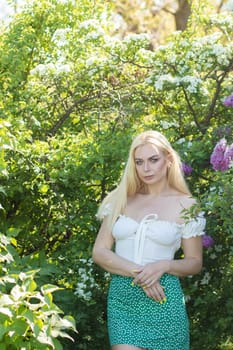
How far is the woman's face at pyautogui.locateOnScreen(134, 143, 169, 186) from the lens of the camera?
13.4ft

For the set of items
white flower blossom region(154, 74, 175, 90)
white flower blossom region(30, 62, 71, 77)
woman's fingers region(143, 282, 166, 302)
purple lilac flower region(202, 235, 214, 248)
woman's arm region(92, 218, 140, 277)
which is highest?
white flower blossom region(30, 62, 71, 77)

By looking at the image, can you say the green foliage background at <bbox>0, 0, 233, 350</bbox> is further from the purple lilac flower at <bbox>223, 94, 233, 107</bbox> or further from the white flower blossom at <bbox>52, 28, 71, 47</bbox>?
the purple lilac flower at <bbox>223, 94, 233, 107</bbox>

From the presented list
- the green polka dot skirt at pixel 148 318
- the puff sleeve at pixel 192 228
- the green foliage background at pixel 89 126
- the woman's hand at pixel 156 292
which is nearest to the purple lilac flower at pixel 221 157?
the green foliage background at pixel 89 126

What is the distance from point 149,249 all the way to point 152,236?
0.07 metres

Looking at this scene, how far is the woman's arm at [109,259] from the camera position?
3.94 meters

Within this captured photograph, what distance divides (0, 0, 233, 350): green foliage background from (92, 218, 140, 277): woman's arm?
0.38m

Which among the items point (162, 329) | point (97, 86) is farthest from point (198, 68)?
point (162, 329)

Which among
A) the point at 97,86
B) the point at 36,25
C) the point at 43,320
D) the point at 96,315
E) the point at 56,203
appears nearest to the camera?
the point at 43,320

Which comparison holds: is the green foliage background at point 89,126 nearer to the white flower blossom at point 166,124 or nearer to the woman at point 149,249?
the white flower blossom at point 166,124

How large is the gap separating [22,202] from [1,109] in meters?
0.70

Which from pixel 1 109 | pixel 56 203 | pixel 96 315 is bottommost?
pixel 96 315

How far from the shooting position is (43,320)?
136 inches

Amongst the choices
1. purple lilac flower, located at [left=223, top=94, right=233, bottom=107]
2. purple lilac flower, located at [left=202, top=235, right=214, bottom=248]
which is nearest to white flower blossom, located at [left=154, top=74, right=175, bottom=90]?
purple lilac flower, located at [left=223, top=94, right=233, bottom=107]

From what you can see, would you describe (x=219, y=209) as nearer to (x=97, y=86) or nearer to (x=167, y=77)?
(x=167, y=77)
